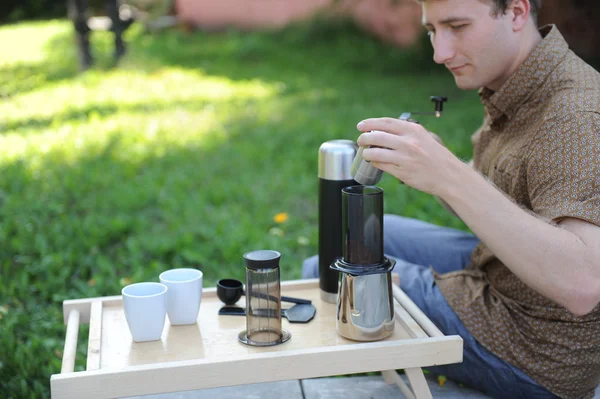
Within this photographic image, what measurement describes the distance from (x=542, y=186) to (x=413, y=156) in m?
0.42

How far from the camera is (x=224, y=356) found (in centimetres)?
174

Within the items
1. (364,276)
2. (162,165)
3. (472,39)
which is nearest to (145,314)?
(364,276)

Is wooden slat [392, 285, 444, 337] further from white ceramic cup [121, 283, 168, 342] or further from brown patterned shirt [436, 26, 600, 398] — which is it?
white ceramic cup [121, 283, 168, 342]

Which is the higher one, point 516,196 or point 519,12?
point 519,12

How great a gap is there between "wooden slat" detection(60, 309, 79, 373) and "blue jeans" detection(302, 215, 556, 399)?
831 mm

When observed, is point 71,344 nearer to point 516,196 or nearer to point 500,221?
point 500,221

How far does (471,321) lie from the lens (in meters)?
2.17

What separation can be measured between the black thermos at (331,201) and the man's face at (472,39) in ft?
1.31

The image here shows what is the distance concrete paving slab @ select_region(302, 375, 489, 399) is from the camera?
2393mm

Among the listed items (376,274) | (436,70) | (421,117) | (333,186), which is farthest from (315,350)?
(436,70)

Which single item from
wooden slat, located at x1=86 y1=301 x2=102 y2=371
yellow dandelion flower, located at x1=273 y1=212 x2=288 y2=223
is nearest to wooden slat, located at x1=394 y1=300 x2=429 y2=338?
wooden slat, located at x1=86 y1=301 x2=102 y2=371

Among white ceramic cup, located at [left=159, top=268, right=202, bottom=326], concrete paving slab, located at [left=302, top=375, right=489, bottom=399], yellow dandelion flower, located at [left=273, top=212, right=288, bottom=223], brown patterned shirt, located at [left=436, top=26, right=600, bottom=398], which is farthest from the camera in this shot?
yellow dandelion flower, located at [left=273, top=212, right=288, bottom=223]

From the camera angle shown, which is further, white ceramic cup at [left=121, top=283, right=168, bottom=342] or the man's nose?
the man's nose

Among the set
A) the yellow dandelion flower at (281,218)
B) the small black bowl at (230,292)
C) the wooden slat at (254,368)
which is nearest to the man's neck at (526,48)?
the wooden slat at (254,368)
